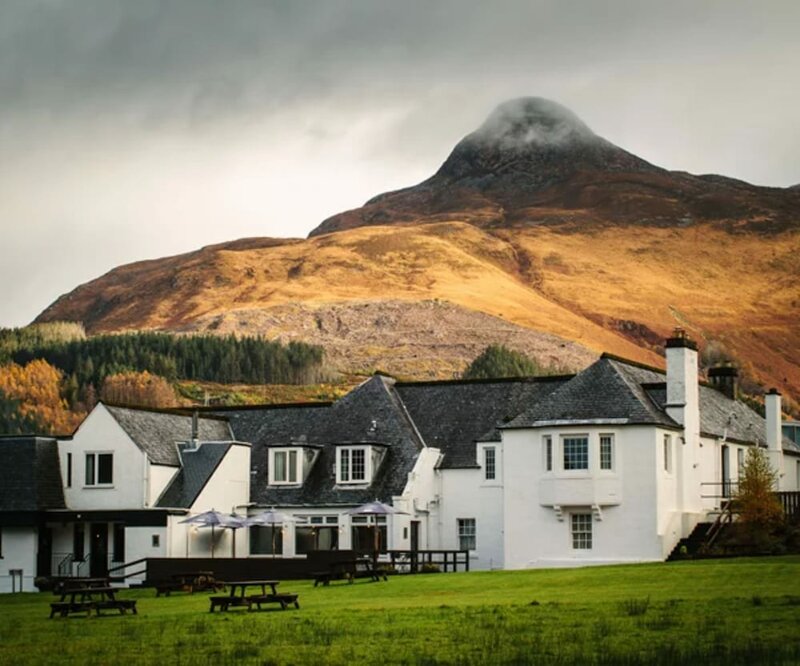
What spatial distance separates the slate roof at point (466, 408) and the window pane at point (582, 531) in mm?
6375

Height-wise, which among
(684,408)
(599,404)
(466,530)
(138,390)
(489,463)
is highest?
(138,390)

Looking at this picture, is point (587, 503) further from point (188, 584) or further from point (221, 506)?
point (221, 506)

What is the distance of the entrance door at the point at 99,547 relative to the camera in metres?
63.9

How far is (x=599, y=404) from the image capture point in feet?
195

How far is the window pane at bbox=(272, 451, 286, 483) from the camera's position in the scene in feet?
221

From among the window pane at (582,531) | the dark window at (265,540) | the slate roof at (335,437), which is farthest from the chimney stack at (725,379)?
the dark window at (265,540)

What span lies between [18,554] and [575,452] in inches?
906

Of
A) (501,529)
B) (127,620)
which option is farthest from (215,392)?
(127,620)

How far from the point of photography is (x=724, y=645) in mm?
26000

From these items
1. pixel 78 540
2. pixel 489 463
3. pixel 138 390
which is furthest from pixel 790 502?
pixel 138 390

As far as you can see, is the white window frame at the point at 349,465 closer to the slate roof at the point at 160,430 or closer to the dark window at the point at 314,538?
the dark window at the point at 314,538

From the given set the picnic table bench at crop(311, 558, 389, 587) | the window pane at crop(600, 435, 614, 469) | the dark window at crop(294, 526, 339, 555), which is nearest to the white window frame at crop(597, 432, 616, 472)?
the window pane at crop(600, 435, 614, 469)

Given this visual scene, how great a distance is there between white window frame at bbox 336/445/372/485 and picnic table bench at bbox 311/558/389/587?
1213cm

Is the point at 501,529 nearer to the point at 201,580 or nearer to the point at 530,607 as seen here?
the point at 201,580
